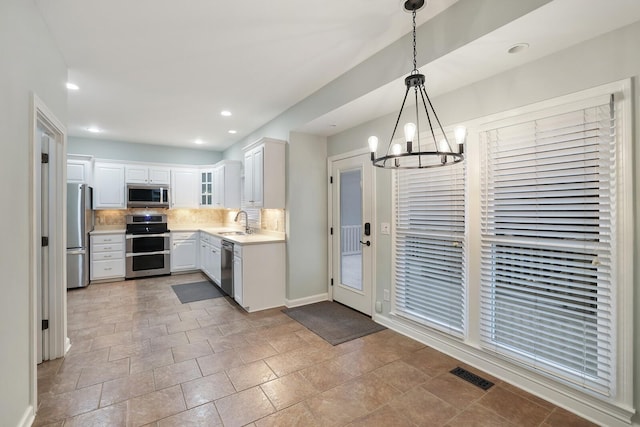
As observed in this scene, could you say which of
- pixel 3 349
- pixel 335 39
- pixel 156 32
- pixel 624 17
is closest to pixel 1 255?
pixel 3 349

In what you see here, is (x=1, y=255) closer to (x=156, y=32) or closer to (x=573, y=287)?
(x=156, y=32)

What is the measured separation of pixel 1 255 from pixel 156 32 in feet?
6.35

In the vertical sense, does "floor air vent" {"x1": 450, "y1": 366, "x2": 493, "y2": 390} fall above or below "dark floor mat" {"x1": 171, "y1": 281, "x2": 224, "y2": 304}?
below

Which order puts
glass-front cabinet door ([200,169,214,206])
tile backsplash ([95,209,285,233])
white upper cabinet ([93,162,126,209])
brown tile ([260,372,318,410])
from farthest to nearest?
glass-front cabinet door ([200,169,214,206])
white upper cabinet ([93,162,126,209])
tile backsplash ([95,209,285,233])
brown tile ([260,372,318,410])

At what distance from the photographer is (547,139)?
2.21 metres

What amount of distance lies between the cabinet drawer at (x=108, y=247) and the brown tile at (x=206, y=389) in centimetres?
436

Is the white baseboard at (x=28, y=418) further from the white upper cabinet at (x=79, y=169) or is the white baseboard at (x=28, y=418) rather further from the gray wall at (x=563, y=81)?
the white upper cabinet at (x=79, y=169)

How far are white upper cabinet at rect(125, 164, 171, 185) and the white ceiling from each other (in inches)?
82.6

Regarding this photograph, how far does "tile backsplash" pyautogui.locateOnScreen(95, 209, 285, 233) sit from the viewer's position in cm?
495

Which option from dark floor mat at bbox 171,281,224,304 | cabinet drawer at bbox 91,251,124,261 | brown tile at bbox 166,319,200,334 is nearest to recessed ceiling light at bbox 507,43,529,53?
brown tile at bbox 166,319,200,334


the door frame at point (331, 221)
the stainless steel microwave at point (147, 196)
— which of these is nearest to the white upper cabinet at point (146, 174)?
the stainless steel microwave at point (147, 196)

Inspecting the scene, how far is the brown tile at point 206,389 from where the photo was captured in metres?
2.21

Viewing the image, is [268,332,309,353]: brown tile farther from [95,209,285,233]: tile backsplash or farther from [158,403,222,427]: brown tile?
[95,209,285,233]: tile backsplash

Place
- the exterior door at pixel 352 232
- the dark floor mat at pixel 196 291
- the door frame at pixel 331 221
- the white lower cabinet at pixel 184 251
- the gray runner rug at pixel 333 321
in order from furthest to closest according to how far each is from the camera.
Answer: the white lower cabinet at pixel 184 251 < the dark floor mat at pixel 196 291 < the exterior door at pixel 352 232 < the door frame at pixel 331 221 < the gray runner rug at pixel 333 321
